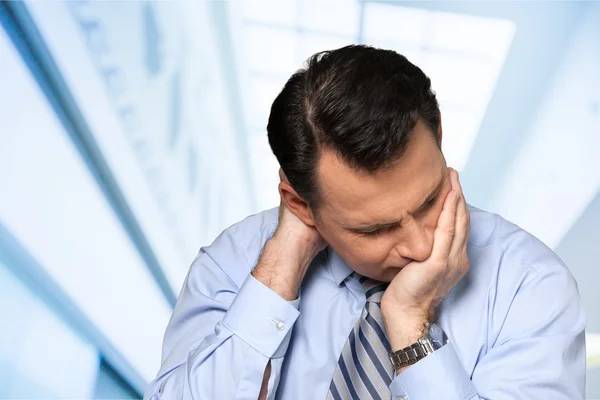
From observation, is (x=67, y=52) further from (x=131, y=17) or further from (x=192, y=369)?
(x=192, y=369)

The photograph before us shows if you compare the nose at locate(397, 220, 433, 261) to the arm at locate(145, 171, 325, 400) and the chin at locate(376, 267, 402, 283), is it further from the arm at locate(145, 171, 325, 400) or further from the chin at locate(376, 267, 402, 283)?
the arm at locate(145, 171, 325, 400)

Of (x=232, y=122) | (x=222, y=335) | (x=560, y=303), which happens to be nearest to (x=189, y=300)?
(x=222, y=335)

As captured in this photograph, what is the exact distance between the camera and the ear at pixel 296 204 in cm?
150

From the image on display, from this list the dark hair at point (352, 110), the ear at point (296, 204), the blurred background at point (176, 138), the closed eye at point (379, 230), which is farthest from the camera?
the blurred background at point (176, 138)

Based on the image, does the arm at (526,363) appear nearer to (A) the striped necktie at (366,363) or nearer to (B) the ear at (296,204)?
(A) the striped necktie at (366,363)

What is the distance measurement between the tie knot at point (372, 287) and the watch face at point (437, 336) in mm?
159

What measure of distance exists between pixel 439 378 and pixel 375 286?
29 centimetres

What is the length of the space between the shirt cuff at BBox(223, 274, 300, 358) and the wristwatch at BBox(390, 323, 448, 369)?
0.23 m

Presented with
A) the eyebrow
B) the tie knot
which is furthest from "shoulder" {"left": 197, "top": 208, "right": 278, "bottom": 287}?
the eyebrow

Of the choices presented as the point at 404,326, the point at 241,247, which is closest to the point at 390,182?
the point at 404,326

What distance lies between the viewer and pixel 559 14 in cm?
308

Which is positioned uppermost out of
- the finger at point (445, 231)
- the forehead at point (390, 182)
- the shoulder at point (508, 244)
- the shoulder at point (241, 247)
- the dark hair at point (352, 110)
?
the dark hair at point (352, 110)

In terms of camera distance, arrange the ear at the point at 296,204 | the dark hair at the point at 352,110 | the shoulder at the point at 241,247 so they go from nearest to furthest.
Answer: the dark hair at the point at 352,110 < the ear at the point at 296,204 < the shoulder at the point at 241,247

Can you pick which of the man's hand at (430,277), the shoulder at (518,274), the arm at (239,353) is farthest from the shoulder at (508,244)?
the arm at (239,353)
